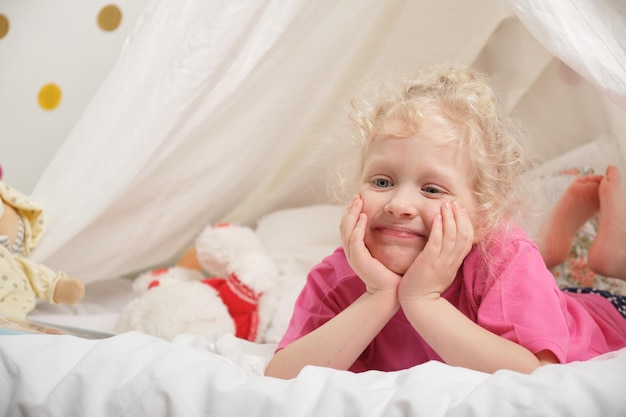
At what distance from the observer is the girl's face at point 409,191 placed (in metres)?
0.96

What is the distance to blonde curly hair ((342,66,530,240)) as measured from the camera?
1.01m

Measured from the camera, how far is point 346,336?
949mm

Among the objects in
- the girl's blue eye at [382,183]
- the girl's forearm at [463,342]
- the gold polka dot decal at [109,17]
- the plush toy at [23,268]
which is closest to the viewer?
the girl's forearm at [463,342]

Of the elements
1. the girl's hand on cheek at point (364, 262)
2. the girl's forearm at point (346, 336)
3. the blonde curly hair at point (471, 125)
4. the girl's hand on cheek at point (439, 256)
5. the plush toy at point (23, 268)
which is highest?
the blonde curly hair at point (471, 125)

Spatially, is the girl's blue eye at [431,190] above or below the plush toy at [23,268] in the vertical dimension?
above

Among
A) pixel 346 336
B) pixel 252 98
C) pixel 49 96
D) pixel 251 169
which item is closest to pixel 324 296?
pixel 346 336

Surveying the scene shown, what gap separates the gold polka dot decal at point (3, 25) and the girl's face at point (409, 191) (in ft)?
2.95

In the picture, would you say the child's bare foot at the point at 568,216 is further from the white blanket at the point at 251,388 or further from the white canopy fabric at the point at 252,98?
the white blanket at the point at 251,388

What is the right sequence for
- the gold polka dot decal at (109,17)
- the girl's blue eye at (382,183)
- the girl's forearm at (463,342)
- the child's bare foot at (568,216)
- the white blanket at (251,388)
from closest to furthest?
the white blanket at (251,388), the girl's forearm at (463,342), the girl's blue eye at (382,183), the child's bare foot at (568,216), the gold polka dot decal at (109,17)

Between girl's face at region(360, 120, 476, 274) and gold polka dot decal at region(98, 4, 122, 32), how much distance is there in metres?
0.81

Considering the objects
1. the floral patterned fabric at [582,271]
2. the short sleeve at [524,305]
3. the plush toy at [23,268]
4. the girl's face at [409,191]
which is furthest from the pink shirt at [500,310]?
the plush toy at [23,268]

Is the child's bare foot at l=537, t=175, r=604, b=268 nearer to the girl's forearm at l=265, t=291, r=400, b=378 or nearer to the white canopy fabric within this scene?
the white canopy fabric

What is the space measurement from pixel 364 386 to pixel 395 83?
0.55m

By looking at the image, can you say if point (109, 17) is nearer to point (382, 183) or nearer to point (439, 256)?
point (382, 183)
